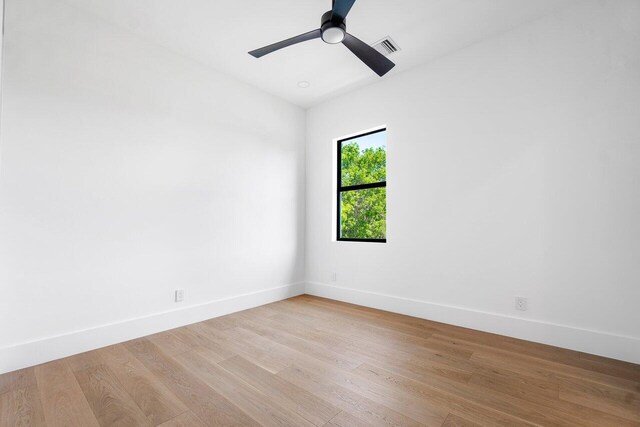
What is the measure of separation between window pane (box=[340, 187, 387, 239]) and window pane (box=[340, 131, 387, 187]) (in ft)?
0.53

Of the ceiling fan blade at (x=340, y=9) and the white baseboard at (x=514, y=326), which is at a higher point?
the ceiling fan blade at (x=340, y=9)

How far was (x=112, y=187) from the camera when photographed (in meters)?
2.39

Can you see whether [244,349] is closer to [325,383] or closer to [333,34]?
[325,383]

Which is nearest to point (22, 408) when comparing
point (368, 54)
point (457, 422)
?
point (457, 422)

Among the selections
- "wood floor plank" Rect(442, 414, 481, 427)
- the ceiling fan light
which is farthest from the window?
"wood floor plank" Rect(442, 414, 481, 427)

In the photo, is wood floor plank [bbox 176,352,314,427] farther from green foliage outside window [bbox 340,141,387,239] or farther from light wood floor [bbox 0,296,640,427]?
green foliage outside window [bbox 340,141,387,239]

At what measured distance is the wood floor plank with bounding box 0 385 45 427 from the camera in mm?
1428

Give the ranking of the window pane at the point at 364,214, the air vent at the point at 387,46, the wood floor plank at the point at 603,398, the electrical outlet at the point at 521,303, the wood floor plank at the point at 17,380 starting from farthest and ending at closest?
the window pane at the point at 364,214, the air vent at the point at 387,46, the electrical outlet at the point at 521,303, the wood floor plank at the point at 17,380, the wood floor plank at the point at 603,398

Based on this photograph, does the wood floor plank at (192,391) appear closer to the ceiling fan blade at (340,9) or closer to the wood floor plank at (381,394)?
the wood floor plank at (381,394)

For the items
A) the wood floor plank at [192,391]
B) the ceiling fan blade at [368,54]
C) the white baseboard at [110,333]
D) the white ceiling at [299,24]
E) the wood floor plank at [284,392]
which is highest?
the white ceiling at [299,24]

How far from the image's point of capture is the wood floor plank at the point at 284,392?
1.48 meters

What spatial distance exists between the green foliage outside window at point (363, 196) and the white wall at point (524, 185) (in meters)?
0.23

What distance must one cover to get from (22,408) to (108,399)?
0.41m

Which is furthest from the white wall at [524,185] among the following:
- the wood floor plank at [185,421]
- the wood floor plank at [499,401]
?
the wood floor plank at [185,421]
